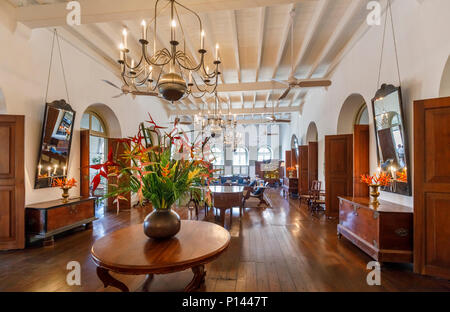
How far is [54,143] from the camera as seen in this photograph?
404 cm

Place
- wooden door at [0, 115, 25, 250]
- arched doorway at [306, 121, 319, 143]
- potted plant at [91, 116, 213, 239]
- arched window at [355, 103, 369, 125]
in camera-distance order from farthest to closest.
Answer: arched doorway at [306, 121, 319, 143]
arched window at [355, 103, 369, 125]
wooden door at [0, 115, 25, 250]
potted plant at [91, 116, 213, 239]

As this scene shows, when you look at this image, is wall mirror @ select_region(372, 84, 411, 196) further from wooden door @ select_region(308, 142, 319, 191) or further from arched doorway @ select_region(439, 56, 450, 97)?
wooden door @ select_region(308, 142, 319, 191)

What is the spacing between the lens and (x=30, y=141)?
3691mm

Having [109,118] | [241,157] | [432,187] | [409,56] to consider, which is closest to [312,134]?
[409,56]

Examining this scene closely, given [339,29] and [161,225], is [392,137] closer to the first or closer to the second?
[339,29]

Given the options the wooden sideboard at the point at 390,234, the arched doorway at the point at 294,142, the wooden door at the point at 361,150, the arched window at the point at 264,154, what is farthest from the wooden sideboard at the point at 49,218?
the arched window at the point at 264,154

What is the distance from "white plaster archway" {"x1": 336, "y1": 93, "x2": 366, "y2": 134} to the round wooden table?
499cm

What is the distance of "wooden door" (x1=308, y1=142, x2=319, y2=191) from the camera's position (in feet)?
24.3

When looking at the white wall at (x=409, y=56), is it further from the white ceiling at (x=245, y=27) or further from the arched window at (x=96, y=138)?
the arched window at (x=96, y=138)

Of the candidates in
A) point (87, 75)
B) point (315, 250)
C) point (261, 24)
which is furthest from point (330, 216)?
point (87, 75)

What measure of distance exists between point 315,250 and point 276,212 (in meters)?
2.75

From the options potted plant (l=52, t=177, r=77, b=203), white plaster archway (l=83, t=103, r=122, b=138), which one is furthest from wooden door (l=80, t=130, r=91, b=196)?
white plaster archway (l=83, t=103, r=122, b=138)

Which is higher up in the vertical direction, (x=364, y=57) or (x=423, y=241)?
(x=364, y=57)

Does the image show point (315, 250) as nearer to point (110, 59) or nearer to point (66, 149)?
point (66, 149)
